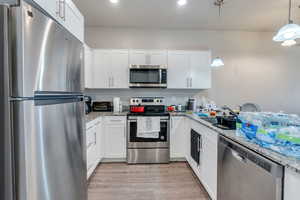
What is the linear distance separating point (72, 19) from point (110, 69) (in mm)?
1921

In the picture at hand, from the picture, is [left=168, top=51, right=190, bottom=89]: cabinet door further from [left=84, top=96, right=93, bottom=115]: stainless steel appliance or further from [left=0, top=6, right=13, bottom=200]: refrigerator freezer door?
[left=0, top=6, right=13, bottom=200]: refrigerator freezer door

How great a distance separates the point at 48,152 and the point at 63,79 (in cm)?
49

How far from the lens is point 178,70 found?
3709 millimetres

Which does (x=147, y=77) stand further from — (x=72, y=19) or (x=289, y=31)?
(x=289, y=31)

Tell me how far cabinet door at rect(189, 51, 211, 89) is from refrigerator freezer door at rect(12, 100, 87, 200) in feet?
8.85

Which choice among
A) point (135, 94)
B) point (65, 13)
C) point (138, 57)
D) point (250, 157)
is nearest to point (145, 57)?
point (138, 57)

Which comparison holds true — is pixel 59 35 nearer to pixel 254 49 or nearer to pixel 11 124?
pixel 11 124

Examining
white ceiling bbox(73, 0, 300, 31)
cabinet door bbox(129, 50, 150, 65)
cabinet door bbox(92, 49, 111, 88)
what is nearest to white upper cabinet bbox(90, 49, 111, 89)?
cabinet door bbox(92, 49, 111, 88)

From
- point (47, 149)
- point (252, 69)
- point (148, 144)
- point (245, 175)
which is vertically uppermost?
point (252, 69)

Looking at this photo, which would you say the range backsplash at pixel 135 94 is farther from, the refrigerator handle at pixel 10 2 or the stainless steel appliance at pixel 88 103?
the refrigerator handle at pixel 10 2

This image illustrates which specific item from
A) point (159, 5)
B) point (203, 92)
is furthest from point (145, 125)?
point (159, 5)

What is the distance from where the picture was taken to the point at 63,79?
1276 millimetres

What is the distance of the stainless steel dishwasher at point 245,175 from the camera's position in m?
1.13

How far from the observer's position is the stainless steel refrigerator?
862 mm
